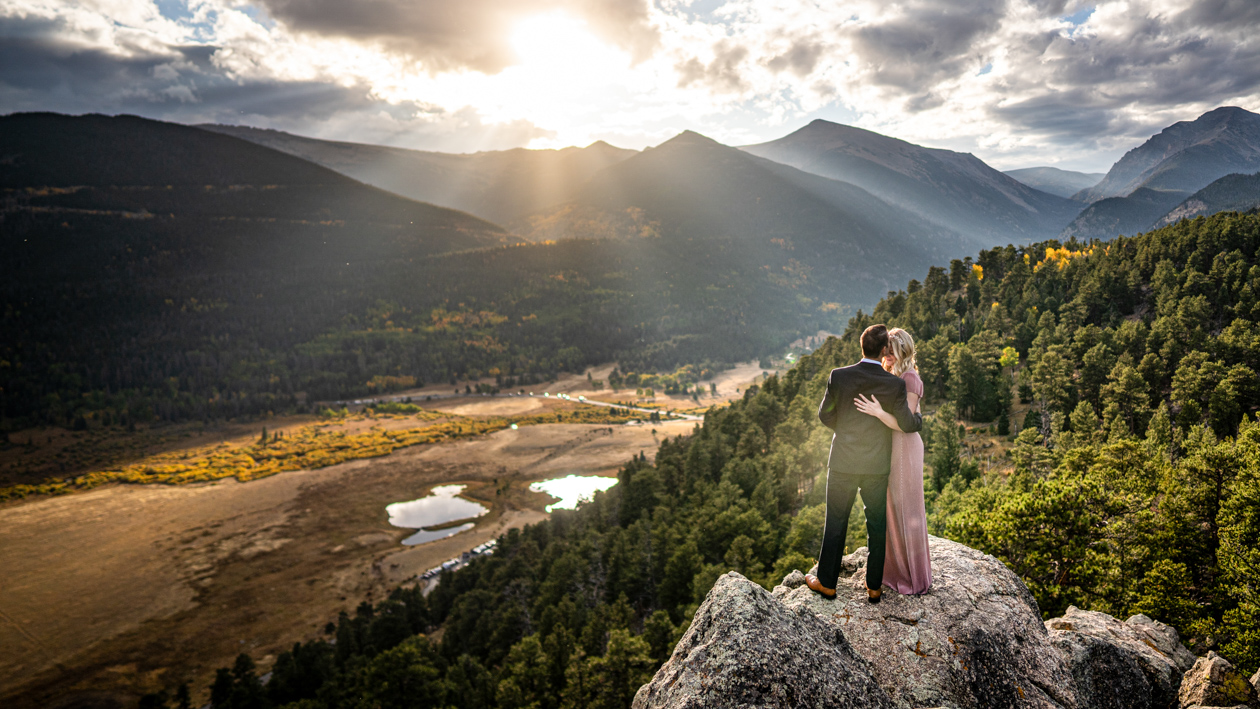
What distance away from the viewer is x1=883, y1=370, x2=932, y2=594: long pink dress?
437 inches

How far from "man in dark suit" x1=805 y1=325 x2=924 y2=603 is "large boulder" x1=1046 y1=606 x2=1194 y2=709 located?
21.0 feet

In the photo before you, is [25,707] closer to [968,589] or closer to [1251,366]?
[968,589]

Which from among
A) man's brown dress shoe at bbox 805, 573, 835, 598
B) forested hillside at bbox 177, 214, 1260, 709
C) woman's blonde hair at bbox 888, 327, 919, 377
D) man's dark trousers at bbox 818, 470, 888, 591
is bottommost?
forested hillside at bbox 177, 214, 1260, 709

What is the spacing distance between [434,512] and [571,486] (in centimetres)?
3368

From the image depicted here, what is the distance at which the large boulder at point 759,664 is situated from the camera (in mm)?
8359

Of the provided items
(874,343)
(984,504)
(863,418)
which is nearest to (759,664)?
(863,418)

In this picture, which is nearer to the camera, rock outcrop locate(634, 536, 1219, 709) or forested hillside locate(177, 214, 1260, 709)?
rock outcrop locate(634, 536, 1219, 709)

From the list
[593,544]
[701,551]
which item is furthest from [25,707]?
[701,551]

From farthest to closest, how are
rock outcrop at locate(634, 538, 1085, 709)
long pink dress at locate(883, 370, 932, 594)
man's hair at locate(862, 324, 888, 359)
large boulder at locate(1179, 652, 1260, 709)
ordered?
large boulder at locate(1179, 652, 1260, 709) → long pink dress at locate(883, 370, 932, 594) → man's hair at locate(862, 324, 888, 359) → rock outcrop at locate(634, 538, 1085, 709)

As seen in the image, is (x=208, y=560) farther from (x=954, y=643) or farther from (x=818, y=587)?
(x=954, y=643)

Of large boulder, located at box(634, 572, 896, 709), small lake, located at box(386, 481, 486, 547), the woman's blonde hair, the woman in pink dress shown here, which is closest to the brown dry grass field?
small lake, located at box(386, 481, 486, 547)

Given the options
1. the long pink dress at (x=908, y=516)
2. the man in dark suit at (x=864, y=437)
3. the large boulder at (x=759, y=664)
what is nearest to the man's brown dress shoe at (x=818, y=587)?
the man in dark suit at (x=864, y=437)

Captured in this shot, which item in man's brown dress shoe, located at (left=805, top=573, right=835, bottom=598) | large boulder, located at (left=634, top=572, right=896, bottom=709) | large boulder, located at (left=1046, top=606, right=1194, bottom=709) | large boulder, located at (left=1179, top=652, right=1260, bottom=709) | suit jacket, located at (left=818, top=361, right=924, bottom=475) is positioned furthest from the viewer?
large boulder, located at (left=1046, top=606, right=1194, bottom=709)

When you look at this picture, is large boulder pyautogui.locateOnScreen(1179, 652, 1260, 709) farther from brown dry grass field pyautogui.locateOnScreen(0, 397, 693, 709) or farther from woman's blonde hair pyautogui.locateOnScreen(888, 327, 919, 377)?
brown dry grass field pyautogui.locateOnScreen(0, 397, 693, 709)
